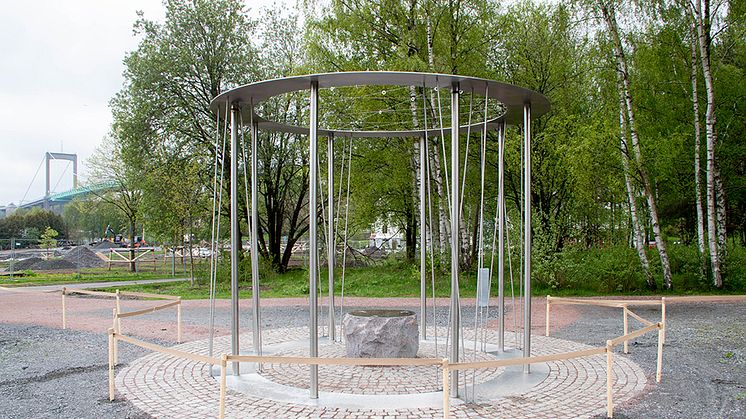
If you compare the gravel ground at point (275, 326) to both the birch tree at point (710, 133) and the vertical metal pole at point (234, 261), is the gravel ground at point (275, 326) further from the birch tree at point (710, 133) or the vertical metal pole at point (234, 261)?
the birch tree at point (710, 133)

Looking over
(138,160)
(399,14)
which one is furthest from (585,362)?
(138,160)

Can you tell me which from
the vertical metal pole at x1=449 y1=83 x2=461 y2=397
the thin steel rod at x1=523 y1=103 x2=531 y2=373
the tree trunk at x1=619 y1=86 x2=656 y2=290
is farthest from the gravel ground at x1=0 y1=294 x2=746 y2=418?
the tree trunk at x1=619 y1=86 x2=656 y2=290

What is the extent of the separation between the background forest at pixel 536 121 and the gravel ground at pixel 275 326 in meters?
3.74

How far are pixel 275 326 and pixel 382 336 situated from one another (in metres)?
4.57

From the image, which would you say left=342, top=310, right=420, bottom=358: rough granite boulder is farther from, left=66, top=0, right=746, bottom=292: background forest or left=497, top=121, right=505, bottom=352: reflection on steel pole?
left=66, top=0, right=746, bottom=292: background forest

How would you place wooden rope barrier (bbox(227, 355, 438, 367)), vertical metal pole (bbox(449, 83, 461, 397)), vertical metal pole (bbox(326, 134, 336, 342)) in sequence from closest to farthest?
wooden rope barrier (bbox(227, 355, 438, 367))
vertical metal pole (bbox(449, 83, 461, 397))
vertical metal pole (bbox(326, 134, 336, 342))

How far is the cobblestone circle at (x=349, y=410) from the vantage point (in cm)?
545

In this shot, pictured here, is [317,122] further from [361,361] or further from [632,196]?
[632,196]

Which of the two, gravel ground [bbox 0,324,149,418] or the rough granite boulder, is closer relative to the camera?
gravel ground [bbox 0,324,149,418]

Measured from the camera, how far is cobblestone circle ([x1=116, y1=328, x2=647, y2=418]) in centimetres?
545

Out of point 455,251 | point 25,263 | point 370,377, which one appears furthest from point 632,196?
point 25,263

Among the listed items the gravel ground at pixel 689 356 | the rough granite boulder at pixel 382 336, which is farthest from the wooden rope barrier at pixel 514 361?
the rough granite boulder at pixel 382 336

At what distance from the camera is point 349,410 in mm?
5496

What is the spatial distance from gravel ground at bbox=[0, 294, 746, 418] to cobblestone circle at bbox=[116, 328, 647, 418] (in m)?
0.24
